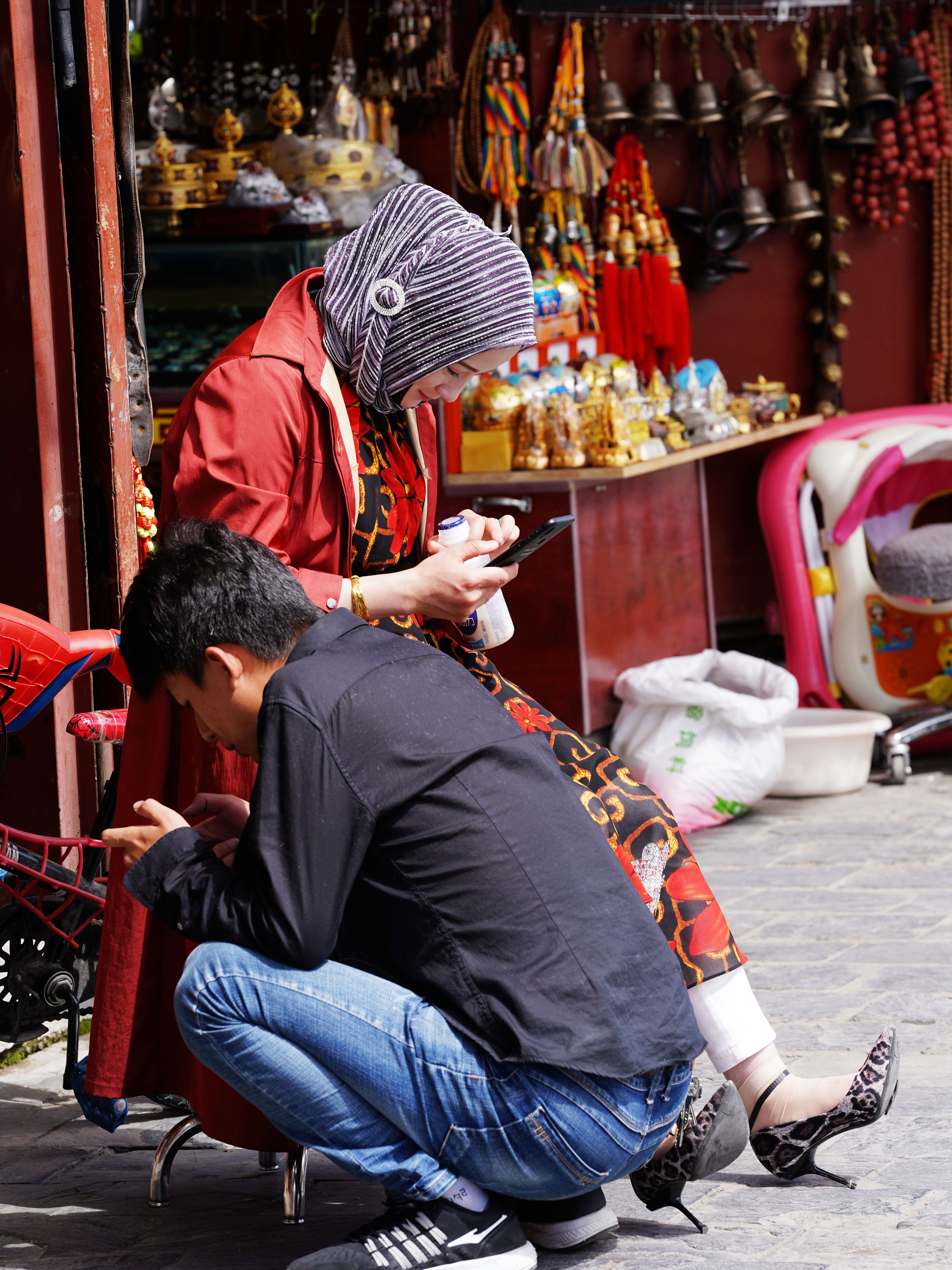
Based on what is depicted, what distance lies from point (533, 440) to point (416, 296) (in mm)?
2776

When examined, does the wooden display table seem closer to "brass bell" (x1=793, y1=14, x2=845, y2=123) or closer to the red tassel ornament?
the red tassel ornament

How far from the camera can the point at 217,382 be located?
2.43 meters

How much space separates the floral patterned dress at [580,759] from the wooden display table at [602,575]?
85.9 inches

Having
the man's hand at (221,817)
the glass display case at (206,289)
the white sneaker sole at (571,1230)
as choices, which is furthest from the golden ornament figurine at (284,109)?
the white sneaker sole at (571,1230)

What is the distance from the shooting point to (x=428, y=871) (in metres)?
2.01

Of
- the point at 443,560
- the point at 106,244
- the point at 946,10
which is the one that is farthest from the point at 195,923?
the point at 946,10

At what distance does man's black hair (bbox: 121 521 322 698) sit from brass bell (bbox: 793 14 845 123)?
5.26 m

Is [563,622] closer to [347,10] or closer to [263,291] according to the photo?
[263,291]

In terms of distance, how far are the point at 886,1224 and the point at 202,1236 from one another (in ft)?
3.38

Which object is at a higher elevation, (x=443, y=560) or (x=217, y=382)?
(x=217, y=382)

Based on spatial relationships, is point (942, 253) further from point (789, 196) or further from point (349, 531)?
point (349, 531)

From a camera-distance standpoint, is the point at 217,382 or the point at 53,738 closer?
the point at 217,382

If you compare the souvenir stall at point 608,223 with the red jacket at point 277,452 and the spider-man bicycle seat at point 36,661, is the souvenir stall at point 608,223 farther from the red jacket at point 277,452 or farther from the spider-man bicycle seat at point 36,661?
the red jacket at point 277,452

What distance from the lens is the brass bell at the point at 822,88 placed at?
6652 millimetres
